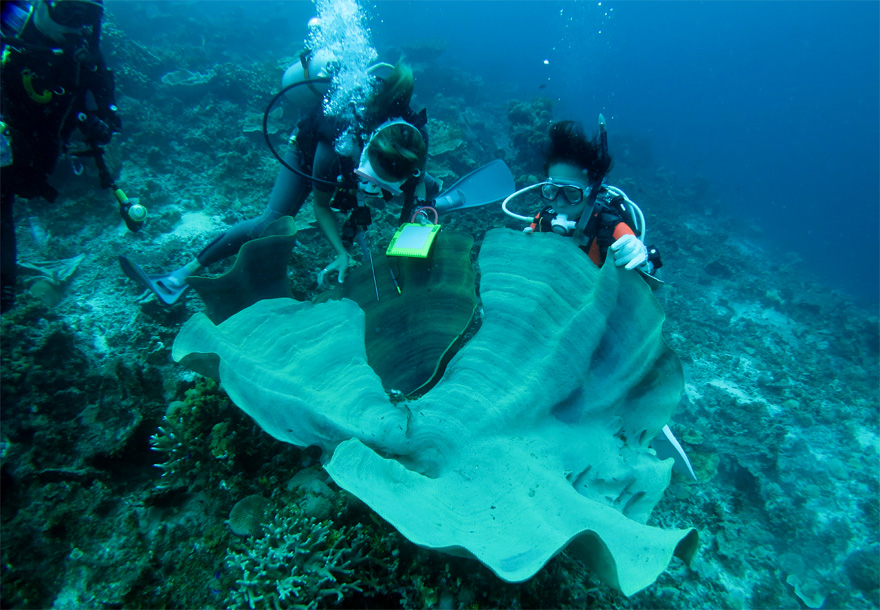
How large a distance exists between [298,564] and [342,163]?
9.20 ft

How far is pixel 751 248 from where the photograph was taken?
17438mm

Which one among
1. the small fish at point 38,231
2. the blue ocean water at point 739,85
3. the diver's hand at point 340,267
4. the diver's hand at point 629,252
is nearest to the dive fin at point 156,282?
the diver's hand at point 340,267

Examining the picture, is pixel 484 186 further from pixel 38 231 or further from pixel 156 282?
pixel 38 231

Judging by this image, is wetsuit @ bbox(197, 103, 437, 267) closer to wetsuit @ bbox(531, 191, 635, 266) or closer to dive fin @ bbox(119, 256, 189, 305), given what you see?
dive fin @ bbox(119, 256, 189, 305)

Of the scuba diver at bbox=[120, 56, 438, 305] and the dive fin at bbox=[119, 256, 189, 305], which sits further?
the dive fin at bbox=[119, 256, 189, 305]

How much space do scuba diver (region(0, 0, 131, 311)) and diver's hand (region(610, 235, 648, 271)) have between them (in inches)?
187

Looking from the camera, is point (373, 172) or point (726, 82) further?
point (726, 82)

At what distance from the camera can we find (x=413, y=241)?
110 inches

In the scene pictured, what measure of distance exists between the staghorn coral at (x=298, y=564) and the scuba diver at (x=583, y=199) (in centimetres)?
222

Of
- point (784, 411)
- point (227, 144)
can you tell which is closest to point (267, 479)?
point (227, 144)

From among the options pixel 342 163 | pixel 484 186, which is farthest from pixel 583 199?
pixel 484 186

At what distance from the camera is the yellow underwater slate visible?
273 centimetres

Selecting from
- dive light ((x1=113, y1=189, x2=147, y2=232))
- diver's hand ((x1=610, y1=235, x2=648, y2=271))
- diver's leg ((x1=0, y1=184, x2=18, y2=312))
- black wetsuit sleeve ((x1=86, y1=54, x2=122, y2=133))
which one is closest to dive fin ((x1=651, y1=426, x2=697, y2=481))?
diver's hand ((x1=610, y1=235, x2=648, y2=271))

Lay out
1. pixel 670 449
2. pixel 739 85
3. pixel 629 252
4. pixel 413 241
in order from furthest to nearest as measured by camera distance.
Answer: pixel 739 85 → pixel 670 449 → pixel 413 241 → pixel 629 252
